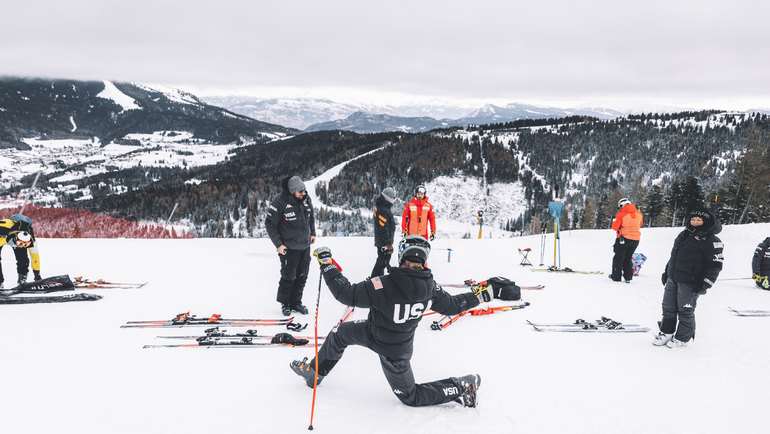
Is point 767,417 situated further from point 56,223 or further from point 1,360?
point 56,223

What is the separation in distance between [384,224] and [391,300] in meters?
4.79

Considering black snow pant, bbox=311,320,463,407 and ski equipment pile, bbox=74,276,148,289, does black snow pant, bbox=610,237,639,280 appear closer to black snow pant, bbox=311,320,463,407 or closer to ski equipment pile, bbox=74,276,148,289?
black snow pant, bbox=311,320,463,407

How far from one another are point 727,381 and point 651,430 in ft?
6.34

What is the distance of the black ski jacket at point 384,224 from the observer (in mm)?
8836

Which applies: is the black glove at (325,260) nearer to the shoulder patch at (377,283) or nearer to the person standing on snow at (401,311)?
the person standing on snow at (401,311)

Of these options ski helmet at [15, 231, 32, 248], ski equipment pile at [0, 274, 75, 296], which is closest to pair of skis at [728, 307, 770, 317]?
ski equipment pile at [0, 274, 75, 296]

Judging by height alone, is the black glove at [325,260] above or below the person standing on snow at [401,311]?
above

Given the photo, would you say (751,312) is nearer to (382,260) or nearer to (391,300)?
(382,260)

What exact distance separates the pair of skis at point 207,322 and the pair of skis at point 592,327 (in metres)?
3.87

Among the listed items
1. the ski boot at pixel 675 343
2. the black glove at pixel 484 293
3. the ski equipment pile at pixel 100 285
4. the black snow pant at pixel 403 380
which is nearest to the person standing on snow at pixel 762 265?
the ski boot at pixel 675 343

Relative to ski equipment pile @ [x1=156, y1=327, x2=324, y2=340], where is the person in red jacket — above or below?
above

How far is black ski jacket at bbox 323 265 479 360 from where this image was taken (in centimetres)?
407

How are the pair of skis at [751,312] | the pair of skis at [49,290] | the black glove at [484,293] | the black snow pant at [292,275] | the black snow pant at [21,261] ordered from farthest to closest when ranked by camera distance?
the black snow pant at [21,261], the pair of skis at [751,312], the pair of skis at [49,290], the black snow pant at [292,275], the black glove at [484,293]

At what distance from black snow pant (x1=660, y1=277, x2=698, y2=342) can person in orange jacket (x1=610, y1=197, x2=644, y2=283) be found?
160 inches
